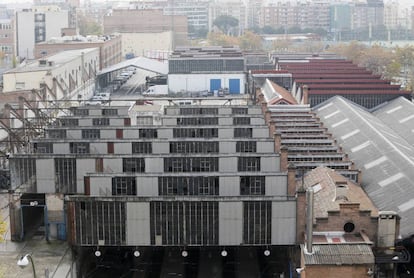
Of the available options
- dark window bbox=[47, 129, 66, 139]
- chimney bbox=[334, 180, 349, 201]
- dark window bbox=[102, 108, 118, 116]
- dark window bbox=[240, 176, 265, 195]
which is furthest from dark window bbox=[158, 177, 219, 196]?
dark window bbox=[102, 108, 118, 116]

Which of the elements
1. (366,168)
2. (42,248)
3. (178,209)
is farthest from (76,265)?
(366,168)

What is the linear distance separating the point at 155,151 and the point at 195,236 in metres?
12.4

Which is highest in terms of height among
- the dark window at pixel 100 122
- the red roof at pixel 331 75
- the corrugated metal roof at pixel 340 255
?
the red roof at pixel 331 75

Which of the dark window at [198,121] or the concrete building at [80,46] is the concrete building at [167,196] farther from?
the concrete building at [80,46]

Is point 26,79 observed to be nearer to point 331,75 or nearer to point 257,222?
point 331,75

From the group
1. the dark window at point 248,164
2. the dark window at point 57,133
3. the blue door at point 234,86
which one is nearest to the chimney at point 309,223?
the dark window at point 248,164

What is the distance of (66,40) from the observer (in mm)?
107312

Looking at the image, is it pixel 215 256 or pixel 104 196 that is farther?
pixel 215 256

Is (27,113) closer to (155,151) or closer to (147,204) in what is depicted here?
(155,151)

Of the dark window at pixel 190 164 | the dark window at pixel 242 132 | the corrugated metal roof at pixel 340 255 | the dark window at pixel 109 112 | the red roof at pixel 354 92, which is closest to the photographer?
the corrugated metal roof at pixel 340 255

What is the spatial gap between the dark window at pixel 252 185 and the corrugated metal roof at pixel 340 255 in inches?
208

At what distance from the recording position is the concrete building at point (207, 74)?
3642 inches

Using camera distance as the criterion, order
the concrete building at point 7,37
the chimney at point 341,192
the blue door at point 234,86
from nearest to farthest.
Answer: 1. the chimney at point 341,192
2. the blue door at point 234,86
3. the concrete building at point 7,37

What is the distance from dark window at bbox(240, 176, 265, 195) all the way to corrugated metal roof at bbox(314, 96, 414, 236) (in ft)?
21.7
